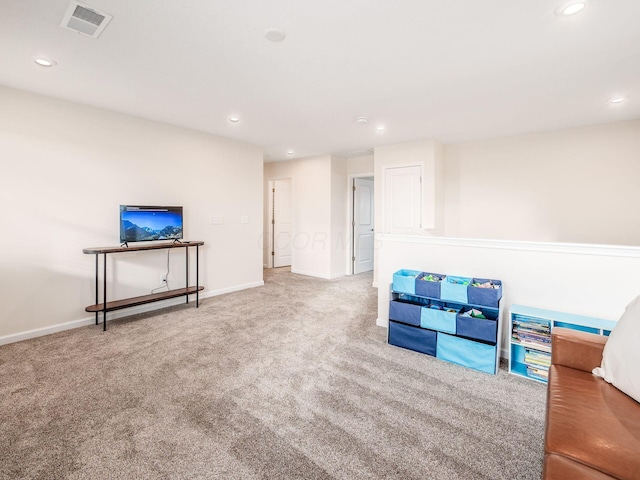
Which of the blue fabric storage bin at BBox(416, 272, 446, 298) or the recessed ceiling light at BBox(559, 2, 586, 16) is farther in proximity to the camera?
the blue fabric storage bin at BBox(416, 272, 446, 298)

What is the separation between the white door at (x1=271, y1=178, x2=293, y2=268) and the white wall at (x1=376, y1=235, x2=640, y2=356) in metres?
4.31

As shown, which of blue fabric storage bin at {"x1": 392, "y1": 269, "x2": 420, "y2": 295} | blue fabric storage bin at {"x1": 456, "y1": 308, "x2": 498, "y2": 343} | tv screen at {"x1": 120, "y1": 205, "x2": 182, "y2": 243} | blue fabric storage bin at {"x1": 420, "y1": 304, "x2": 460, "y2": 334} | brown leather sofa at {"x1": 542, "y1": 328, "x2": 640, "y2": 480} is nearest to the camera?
brown leather sofa at {"x1": 542, "y1": 328, "x2": 640, "y2": 480}

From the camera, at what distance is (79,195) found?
11.1ft

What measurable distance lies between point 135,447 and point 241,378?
2.65 ft

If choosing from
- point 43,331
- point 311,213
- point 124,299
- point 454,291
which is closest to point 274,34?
point 454,291

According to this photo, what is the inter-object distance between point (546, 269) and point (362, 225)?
13.9 ft

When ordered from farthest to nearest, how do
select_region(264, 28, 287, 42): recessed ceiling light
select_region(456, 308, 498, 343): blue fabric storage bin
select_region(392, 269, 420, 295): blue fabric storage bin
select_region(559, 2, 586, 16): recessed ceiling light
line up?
select_region(392, 269, 420, 295): blue fabric storage bin, select_region(456, 308, 498, 343): blue fabric storage bin, select_region(264, 28, 287, 42): recessed ceiling light, select_region(559, 2, 586, 16): recessed ceiling light

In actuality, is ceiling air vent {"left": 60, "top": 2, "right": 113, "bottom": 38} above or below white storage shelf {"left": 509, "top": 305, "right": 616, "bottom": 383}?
above

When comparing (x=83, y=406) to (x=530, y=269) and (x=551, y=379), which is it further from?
(x=530, y=269)

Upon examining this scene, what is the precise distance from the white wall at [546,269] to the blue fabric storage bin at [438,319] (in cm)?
48

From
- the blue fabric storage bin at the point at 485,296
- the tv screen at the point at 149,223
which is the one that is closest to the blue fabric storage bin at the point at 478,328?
the blue fabric storage bin at the point at 485,296

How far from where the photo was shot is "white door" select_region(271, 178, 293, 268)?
23.1ft

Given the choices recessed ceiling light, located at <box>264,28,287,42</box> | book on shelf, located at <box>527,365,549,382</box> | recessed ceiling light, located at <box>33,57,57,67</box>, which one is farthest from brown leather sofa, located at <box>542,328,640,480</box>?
recessed ceiling light, located at <box>33,57,57,67</box>

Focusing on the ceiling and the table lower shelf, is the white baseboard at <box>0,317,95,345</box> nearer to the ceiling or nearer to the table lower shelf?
the table lower shelf
